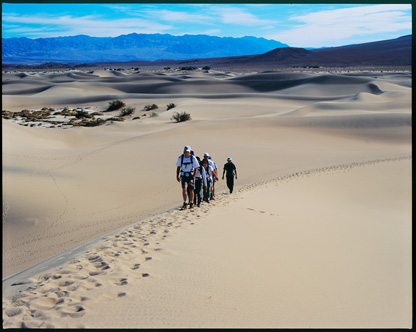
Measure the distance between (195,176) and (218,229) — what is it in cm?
212

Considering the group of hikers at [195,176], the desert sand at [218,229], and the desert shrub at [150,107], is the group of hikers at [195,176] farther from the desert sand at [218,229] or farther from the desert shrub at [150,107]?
the desert shrub at [150,107]

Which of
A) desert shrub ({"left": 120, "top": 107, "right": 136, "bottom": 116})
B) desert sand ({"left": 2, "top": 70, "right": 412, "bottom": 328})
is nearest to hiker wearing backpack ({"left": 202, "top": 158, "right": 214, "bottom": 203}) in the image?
desert sand ({"left": 2, "top": 70, "right": 412, "bottom": 328})

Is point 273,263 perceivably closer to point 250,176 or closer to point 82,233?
point 82,233

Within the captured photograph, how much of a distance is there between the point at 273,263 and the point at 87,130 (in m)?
22.9

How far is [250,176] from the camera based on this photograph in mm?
16141

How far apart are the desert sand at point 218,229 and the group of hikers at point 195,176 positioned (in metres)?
0.47

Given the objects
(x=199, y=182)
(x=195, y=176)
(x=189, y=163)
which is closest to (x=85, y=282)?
(x=189, y=163)

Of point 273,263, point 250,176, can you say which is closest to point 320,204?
point 250,176

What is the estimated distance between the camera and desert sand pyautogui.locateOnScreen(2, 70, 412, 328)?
16.1 feet

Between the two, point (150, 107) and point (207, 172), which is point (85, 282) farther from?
point (150, 107)

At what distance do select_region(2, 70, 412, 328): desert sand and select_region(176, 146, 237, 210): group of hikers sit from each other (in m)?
0.47

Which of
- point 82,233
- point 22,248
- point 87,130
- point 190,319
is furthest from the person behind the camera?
point 87,130

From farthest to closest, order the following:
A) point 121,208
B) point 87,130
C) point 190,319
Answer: point 87,130 < point 121,208 < point 190,319

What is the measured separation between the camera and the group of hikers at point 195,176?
9.69 m
